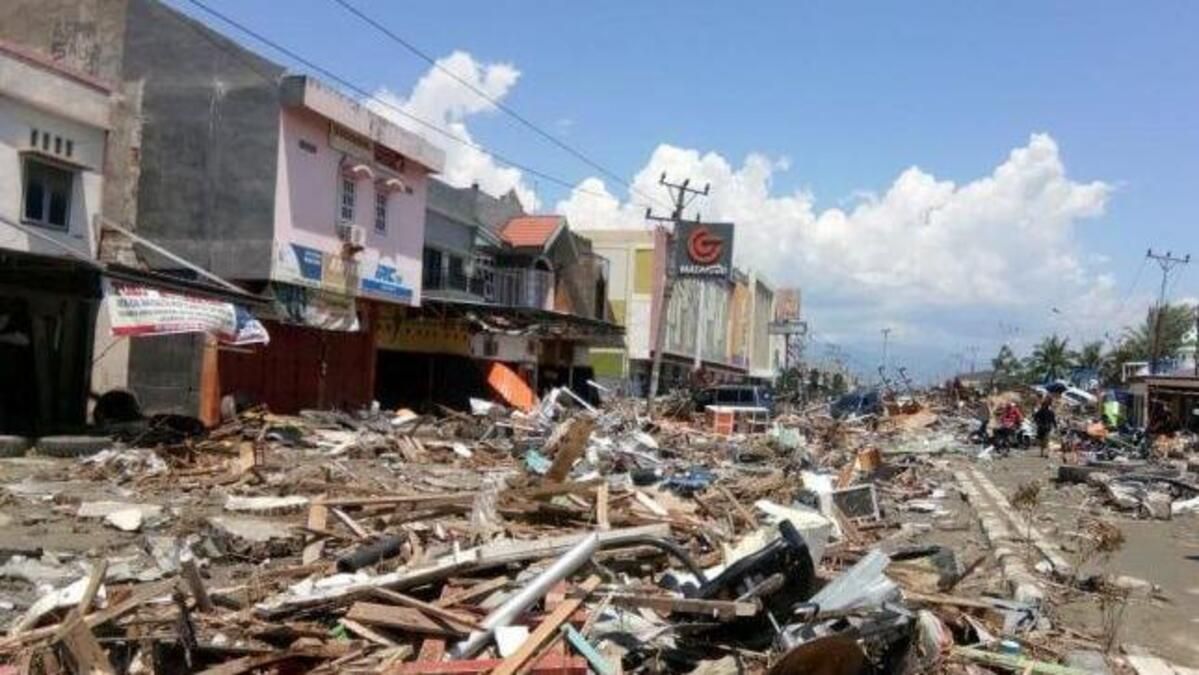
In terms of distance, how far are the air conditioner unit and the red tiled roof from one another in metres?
15.4

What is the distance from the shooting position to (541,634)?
7.02 meters

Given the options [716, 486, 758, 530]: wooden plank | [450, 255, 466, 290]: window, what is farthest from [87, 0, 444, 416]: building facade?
[716, 486, 758, 530]: wooden plank

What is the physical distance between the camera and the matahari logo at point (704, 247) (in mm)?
51000

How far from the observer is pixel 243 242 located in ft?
88.1

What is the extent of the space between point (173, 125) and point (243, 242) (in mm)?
3540

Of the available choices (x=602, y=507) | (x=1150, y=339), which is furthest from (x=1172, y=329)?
(x=602, y=507)

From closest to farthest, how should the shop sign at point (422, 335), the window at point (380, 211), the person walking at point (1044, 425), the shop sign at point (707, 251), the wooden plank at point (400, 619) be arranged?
the wooden plank at point (400, 619)
the window at point (380, 211)
the shop sign at point (422, 335)
the person walking at point (1044, 425)
the shop sign at point (707, 251)

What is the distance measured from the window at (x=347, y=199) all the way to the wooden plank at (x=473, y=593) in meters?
22.6

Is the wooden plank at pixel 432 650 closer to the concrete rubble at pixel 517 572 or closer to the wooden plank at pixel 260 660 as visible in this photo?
the concrete rubble at pixel 517 572

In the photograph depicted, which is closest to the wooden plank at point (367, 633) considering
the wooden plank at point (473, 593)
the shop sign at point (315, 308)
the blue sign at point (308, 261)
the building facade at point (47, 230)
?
the wooden plank at point (473, 593)

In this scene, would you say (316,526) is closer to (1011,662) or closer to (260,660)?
(260,660)

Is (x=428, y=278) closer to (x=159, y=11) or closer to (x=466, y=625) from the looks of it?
(x=159, y=11)

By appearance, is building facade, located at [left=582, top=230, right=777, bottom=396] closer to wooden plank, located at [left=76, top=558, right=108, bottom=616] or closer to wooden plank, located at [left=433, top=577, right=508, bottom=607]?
wooden plank, located at [left=433, top=577, right=508, bottom=607]

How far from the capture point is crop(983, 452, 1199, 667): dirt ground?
9250 millimetres
